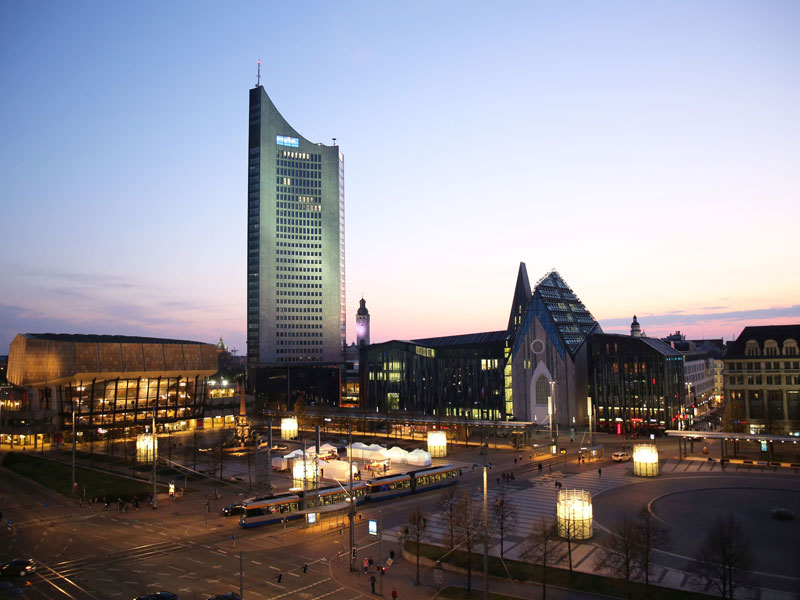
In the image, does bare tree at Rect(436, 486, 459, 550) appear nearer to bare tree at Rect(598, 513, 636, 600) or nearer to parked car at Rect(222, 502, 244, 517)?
bare tree at Rect(598, 513, 636, 600)

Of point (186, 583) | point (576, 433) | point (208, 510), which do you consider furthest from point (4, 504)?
point (576, 433)

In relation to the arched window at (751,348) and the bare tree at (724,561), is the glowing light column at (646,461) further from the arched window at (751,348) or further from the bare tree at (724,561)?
the arched window at (751,348)

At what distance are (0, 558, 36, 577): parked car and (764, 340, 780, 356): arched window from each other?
A: 122785 mm

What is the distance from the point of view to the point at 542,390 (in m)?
141

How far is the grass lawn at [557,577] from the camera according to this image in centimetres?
3828

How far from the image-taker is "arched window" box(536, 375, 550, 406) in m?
140

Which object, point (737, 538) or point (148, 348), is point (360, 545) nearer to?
point (737, 538)

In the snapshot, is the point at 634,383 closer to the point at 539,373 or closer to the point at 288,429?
the point at 539,373

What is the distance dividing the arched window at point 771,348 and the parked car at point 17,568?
123 m

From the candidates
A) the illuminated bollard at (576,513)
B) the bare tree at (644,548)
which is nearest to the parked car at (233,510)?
the illuminated bollard at (576,513)

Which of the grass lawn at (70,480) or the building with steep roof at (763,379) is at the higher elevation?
the building with steep roof at (763,379)

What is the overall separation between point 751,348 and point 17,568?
12319cm

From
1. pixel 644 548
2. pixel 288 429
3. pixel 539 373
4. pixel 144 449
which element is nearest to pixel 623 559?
pixel 644 548

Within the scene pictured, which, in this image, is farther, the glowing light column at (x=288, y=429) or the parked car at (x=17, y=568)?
the glowing light column at (x=288, y=429)
